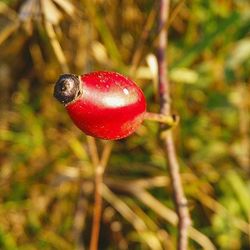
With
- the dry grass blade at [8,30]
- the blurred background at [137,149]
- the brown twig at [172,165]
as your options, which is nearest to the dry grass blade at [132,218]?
the blurred background at [137,149]

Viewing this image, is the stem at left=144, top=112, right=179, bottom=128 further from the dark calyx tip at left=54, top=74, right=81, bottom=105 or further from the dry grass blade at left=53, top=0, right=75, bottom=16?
the dry grass blade at left=53, top=0, right=75, bottom=16

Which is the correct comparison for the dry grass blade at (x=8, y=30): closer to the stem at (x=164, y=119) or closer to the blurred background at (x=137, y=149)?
the blurred background at (x=137, y=149)

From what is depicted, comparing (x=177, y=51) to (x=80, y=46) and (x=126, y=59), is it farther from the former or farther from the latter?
(x=80, y=46)

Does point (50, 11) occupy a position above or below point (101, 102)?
above

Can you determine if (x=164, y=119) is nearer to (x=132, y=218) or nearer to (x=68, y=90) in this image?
(x=68, y=90)

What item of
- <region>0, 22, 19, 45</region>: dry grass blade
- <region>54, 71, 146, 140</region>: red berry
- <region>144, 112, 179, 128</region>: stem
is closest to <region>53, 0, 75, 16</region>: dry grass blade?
<region>0, 22, 19, 45</region>: dry grass blade

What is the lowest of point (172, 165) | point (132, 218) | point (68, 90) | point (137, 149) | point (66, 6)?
point (68, 90)

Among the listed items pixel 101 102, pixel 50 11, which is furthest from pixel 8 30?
pixel 101 102

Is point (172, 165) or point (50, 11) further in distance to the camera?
point (50, 11)
